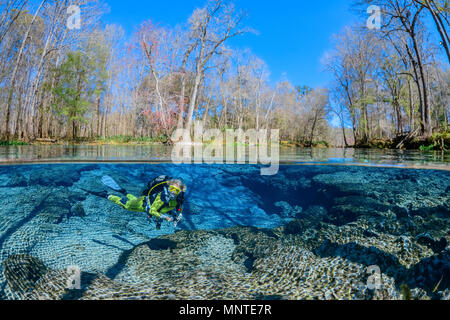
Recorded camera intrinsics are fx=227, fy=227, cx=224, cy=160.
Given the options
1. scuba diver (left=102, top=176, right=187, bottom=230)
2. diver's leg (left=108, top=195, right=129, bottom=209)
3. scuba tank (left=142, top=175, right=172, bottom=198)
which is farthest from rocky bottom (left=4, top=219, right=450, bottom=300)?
scuba tank (left=142, top=175, right=172, bottom=198)

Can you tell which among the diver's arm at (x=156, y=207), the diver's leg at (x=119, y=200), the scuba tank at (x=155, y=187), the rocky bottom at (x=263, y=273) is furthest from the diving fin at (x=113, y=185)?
the rocky bottom at (x=263, y=273)

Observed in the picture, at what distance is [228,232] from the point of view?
606 centimetres

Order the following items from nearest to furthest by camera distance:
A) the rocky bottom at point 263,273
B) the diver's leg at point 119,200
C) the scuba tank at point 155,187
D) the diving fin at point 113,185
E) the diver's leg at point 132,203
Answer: the rocky bottom at point 263,273, the scuba tank at point 155,187, the diver's leg at point 132,203, the diver's leg at point 119,200, the diving fin at point 113,185

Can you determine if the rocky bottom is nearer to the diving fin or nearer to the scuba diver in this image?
the scuba diver

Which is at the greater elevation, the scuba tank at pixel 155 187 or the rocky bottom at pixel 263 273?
the scuba tank at pixel 155 187

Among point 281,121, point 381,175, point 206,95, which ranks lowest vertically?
point 381,175

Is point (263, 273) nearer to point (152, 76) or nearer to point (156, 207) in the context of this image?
point (156, 207)

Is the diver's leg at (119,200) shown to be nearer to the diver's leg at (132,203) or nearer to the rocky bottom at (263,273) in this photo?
the diver's leg at (132,203)

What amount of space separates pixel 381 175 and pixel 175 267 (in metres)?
6.38

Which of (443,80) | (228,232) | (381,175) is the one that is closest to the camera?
(228,232)

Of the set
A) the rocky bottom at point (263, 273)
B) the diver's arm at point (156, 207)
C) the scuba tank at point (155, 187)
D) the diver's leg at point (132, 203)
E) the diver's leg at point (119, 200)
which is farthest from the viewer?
the diver's leg at point (119, 200)

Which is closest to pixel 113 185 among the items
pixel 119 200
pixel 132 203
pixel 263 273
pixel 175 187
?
pixel 119 200
